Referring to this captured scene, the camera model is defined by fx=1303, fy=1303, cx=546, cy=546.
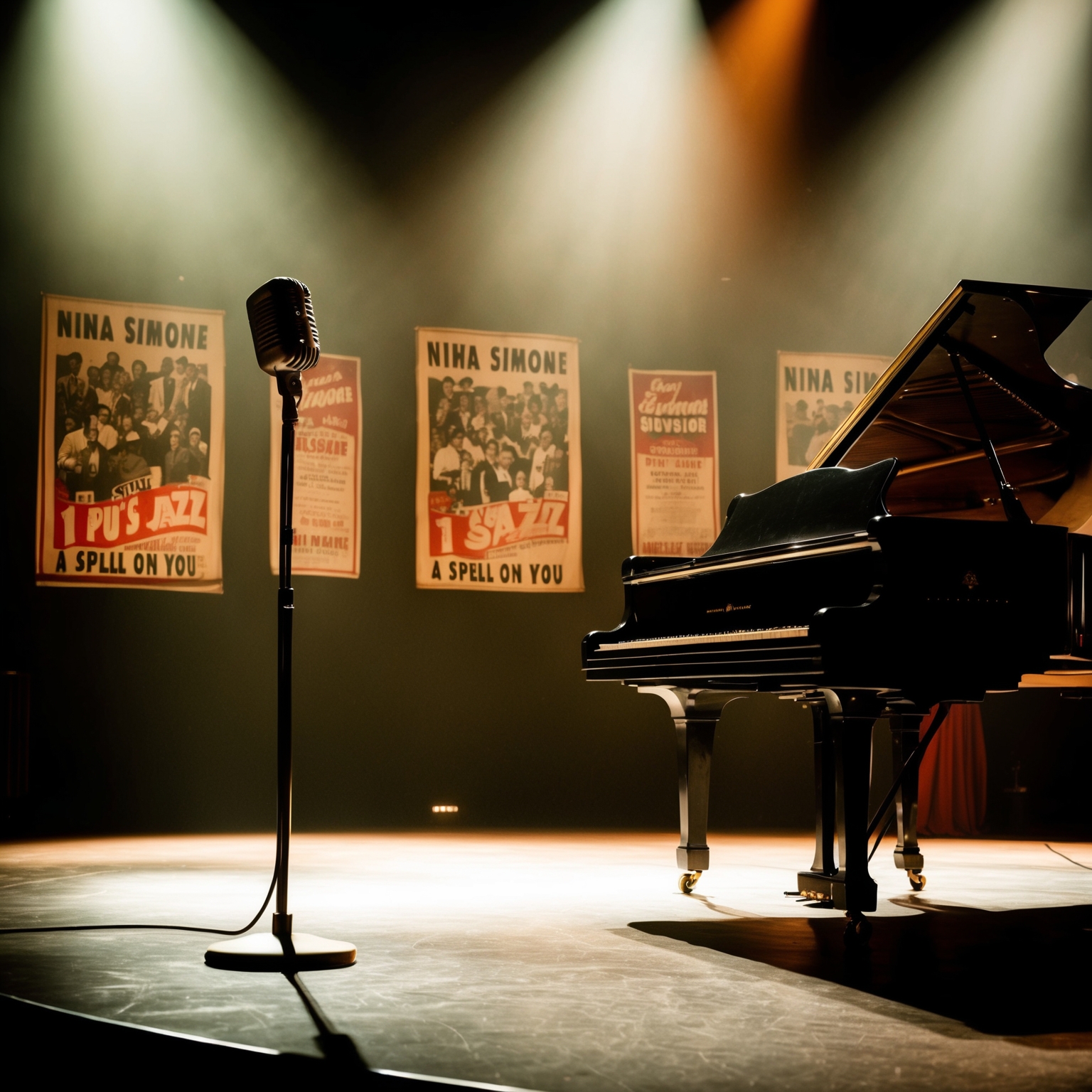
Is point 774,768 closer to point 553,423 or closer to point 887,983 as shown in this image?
point 553,423

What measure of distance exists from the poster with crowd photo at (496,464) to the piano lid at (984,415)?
290 centimetres

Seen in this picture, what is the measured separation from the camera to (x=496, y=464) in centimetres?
697

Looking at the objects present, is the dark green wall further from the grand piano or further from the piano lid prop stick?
the piano lid prop stick

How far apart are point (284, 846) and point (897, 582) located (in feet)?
5.05

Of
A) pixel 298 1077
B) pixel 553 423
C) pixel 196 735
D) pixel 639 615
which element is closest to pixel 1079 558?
pixel 639 615

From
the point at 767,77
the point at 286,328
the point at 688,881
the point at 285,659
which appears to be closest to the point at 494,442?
the point at 767,77

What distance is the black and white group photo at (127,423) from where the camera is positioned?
253 inches

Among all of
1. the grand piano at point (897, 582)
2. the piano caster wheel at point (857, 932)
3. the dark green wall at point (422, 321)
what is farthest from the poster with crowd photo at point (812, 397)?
the piano caster wheel at point (857, 932)

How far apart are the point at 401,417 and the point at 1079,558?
4174mm

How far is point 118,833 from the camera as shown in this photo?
630cm

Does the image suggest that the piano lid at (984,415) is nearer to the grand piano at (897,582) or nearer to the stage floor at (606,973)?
the grand piano at (897,582)

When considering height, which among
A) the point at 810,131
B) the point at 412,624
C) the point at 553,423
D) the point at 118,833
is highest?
the point at 810,131

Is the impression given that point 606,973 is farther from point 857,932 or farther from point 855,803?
point 855,803

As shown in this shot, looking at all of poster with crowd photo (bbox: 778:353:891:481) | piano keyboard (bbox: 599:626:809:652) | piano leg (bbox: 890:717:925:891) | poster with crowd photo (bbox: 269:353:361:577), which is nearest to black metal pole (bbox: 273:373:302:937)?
piano keyboard (bbox: 599:626:809:652)
